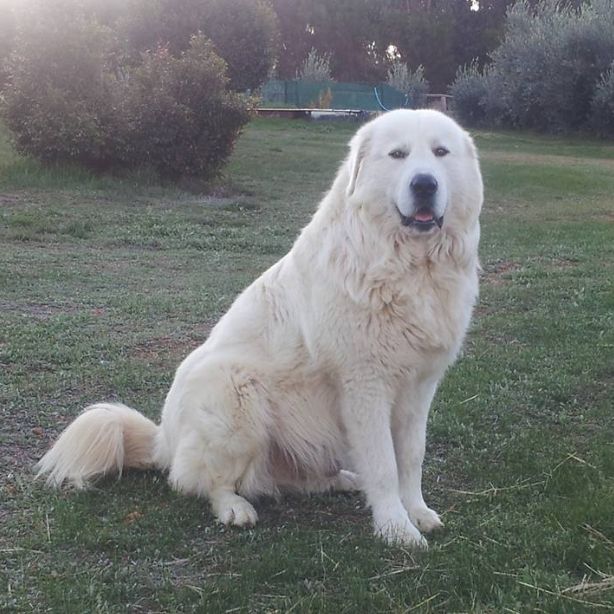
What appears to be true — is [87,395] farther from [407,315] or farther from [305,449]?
[407,315]

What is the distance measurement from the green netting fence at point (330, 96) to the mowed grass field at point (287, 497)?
82.1 ft

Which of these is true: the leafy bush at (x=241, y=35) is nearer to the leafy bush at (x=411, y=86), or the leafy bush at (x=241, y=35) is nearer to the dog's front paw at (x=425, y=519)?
the leafy bush at (x=411, y=86)

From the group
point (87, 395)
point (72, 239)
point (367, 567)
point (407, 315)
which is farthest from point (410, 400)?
point (72, 239)

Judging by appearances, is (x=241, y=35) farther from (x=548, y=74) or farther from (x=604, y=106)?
(x=604, y=106)

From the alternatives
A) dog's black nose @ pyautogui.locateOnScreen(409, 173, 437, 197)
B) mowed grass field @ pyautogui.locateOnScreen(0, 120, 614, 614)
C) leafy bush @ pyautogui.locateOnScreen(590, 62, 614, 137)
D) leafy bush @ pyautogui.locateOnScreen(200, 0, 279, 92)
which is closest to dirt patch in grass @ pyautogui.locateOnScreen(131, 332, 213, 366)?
mowed grass field @ pyautogui.locateOnScreen(0, 120, 614, 614)

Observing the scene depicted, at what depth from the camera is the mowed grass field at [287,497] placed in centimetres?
281

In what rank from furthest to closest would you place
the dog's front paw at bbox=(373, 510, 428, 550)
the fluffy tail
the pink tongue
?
the fluffy tail
the pink tongue
the dog's front paw at bbox=(373, 510, 428, 550)

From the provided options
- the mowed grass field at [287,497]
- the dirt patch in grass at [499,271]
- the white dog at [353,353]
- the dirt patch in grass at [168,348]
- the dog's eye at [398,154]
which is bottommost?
the dirt patch in grass at [499,271]

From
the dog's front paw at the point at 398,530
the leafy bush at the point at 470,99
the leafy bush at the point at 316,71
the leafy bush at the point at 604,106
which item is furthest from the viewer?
the leafy bush at the point at 316,71

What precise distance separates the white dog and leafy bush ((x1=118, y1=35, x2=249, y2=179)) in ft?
36.9

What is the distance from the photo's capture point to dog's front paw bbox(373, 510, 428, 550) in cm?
315

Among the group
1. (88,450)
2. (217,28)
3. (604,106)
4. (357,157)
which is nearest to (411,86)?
(604,106)

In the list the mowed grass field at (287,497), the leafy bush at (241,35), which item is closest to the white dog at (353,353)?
the mowed grass field at (287,497)

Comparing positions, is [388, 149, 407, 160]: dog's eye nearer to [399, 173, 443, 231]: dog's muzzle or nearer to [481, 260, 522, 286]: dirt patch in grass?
[399, 173, 443, 231]: dog's muzzle
